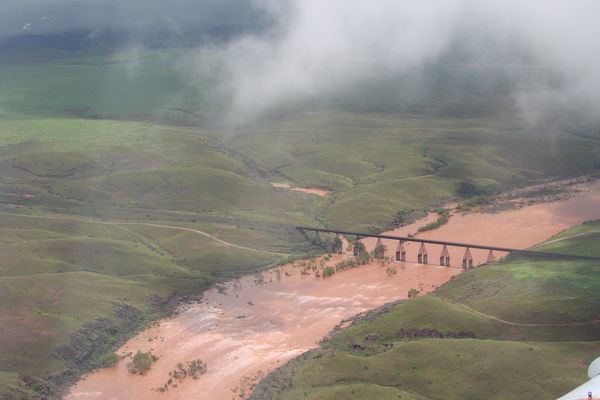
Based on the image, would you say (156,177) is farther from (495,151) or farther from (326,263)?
(495,151)

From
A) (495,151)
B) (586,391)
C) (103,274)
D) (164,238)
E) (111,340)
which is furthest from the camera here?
(495,151)

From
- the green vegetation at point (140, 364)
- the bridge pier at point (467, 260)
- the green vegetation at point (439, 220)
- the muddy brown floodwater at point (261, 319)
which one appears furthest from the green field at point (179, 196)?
the bridge pier at point (467, 260)

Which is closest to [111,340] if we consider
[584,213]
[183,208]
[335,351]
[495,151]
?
[335,351]

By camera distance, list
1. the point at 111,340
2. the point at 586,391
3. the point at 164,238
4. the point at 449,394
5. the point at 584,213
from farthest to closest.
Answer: the point at 584,213, the point at 164,238, the point at 111,340, the point at 449,394, the point at 586,391

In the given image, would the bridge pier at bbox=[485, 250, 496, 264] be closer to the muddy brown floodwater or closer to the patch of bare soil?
the muddy brown floodwater

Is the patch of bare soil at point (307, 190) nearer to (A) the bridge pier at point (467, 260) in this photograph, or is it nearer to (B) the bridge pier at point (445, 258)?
(B) the bridge pier at point (445, 258)

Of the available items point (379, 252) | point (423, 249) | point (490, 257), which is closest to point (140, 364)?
Answer: point (379, 252)
